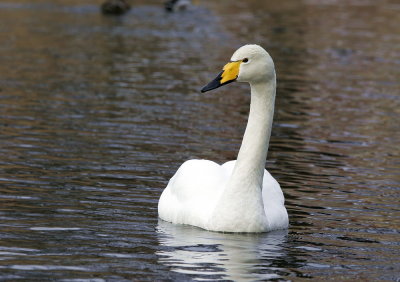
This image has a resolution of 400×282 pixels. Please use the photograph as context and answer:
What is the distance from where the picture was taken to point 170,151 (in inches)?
600

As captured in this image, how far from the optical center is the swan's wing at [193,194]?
10.8 m

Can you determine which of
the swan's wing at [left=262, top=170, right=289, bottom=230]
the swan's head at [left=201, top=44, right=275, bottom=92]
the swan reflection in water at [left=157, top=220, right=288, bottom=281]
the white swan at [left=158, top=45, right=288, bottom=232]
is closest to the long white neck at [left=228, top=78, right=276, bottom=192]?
the white swan at [left=158, top=45, right=288, bottom=232]

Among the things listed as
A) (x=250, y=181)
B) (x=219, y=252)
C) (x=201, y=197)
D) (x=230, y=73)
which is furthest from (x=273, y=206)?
(x=230, y=73)

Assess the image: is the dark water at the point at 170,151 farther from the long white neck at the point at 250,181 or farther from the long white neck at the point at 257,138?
the long white neck at the point at 257,138

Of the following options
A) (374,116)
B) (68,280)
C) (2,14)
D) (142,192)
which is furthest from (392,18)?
(68,280)

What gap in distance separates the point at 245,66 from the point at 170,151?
4.90 metres

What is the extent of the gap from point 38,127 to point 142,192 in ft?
16.0

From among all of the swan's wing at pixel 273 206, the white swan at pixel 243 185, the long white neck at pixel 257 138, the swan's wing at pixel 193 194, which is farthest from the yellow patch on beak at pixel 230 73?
the swan's wing at pixel 273 206

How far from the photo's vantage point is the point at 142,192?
12445mm

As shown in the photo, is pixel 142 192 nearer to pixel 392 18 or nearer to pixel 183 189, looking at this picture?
pixel 183 189

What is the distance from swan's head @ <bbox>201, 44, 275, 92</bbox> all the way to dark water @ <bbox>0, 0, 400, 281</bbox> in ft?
5.42

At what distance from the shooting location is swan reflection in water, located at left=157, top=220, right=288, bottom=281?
29.3 feet

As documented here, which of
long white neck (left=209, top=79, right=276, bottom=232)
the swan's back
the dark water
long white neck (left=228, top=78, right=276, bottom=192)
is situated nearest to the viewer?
the dark water

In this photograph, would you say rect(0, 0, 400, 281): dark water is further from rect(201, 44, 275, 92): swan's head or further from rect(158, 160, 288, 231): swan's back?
rect(201, 44, 275, 92): swan's head
